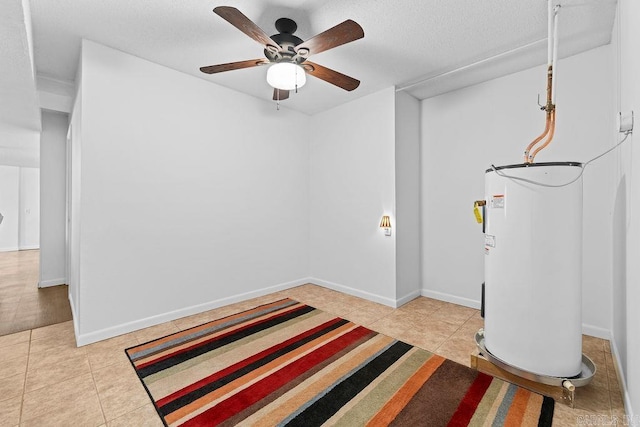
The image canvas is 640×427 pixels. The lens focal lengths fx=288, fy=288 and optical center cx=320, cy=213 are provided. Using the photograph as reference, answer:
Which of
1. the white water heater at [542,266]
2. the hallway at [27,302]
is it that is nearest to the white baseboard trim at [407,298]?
the white water heater at [542,266]

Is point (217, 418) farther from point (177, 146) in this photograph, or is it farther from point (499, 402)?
point (177, 146)

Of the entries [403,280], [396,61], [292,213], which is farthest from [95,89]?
[403,280]

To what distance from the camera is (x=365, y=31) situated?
8.01 feet

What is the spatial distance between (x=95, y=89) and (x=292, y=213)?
8.57 ft

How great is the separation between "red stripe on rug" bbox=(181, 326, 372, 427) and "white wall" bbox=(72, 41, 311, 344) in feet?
5.14

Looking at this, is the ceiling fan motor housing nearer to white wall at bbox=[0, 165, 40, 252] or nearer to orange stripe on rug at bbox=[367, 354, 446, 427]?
orange stripe on rug at bbox=[367, 354, 446, 427]

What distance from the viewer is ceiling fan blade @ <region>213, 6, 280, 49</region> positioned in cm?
167

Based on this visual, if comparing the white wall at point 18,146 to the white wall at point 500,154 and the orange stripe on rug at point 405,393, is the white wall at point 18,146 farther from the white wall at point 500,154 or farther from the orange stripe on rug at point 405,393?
the white wall at point 500,154

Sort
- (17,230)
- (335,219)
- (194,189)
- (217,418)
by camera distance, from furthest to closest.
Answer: (17,230) < (335,219) < (194,189) < (217,418)

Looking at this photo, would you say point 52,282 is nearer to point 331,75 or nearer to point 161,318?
point 161,318

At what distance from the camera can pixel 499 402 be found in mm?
1783

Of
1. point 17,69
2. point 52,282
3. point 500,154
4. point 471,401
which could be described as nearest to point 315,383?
point 471,401

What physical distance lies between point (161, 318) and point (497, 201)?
3.25 metres

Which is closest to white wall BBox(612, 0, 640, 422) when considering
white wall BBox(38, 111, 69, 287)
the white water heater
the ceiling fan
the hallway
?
the white water heater
